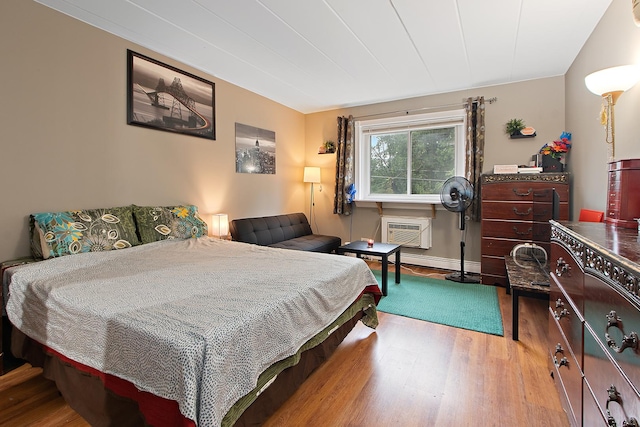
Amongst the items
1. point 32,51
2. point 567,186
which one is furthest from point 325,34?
point 567,186

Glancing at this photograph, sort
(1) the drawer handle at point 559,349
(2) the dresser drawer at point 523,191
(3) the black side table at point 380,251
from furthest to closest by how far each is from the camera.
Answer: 1. (3) the black side table at point 380,251
2. (2) the dresser drawer at point 523,191
3. (1) the drawer handle at point 559,349

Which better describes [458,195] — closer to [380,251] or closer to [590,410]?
[380,251]

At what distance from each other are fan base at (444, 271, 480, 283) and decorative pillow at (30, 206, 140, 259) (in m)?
3.42

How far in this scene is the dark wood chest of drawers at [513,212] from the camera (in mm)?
3166

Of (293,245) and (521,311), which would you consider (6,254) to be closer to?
(293,245)

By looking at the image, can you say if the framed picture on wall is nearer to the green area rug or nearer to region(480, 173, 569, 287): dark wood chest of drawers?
the green area rug

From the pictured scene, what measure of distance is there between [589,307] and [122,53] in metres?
3.55

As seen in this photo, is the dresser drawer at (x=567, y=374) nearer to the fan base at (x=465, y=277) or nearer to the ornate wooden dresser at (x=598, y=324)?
the ornate wooden dresser at (x=598, y=324)

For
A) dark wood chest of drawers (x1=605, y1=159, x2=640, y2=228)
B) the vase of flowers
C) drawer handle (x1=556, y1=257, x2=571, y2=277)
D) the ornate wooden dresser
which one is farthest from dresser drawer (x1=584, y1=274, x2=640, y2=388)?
the vase of flowers

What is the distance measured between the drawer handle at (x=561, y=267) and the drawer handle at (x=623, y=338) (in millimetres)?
536

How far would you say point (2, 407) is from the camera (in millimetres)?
1604

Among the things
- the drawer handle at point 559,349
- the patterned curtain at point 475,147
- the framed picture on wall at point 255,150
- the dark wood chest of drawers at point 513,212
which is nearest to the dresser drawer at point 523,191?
the dark wood chest of drawers at point 513,212

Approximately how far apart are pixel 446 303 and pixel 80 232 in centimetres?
317

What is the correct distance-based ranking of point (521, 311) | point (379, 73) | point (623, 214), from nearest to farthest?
point (623, 214), point (521, 311), point (379, 73)
